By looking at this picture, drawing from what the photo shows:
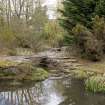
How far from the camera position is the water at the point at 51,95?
36.9ft

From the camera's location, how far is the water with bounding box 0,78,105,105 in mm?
11234

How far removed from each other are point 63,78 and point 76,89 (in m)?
2.41

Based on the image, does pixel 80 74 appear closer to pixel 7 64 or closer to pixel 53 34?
pixel 7 64

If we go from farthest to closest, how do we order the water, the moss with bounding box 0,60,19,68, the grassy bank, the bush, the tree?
the tree, the bush, the moss with bounding box 0,60,19,68, the grassy bank, the water

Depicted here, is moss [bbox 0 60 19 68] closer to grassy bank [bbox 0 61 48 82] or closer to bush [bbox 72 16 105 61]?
grassy bank [bbox 0 61 48 82]

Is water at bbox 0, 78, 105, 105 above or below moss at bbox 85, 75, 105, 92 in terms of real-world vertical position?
below

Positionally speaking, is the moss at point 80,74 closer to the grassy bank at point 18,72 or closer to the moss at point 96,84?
the grassy bank at point 18,72

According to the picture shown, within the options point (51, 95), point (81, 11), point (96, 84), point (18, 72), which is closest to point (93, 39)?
point (81, 11)

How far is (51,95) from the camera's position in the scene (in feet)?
40.0

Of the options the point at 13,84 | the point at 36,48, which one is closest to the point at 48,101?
the point at 13,84

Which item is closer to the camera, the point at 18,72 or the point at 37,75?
the point at 18,72

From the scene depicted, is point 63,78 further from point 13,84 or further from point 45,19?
point 45,19

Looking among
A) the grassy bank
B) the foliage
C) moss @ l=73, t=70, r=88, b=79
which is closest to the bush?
moss @ l=73, t=70, r=88, b=79

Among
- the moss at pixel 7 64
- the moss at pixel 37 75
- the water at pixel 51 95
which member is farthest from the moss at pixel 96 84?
the moss at pixel 7 64
